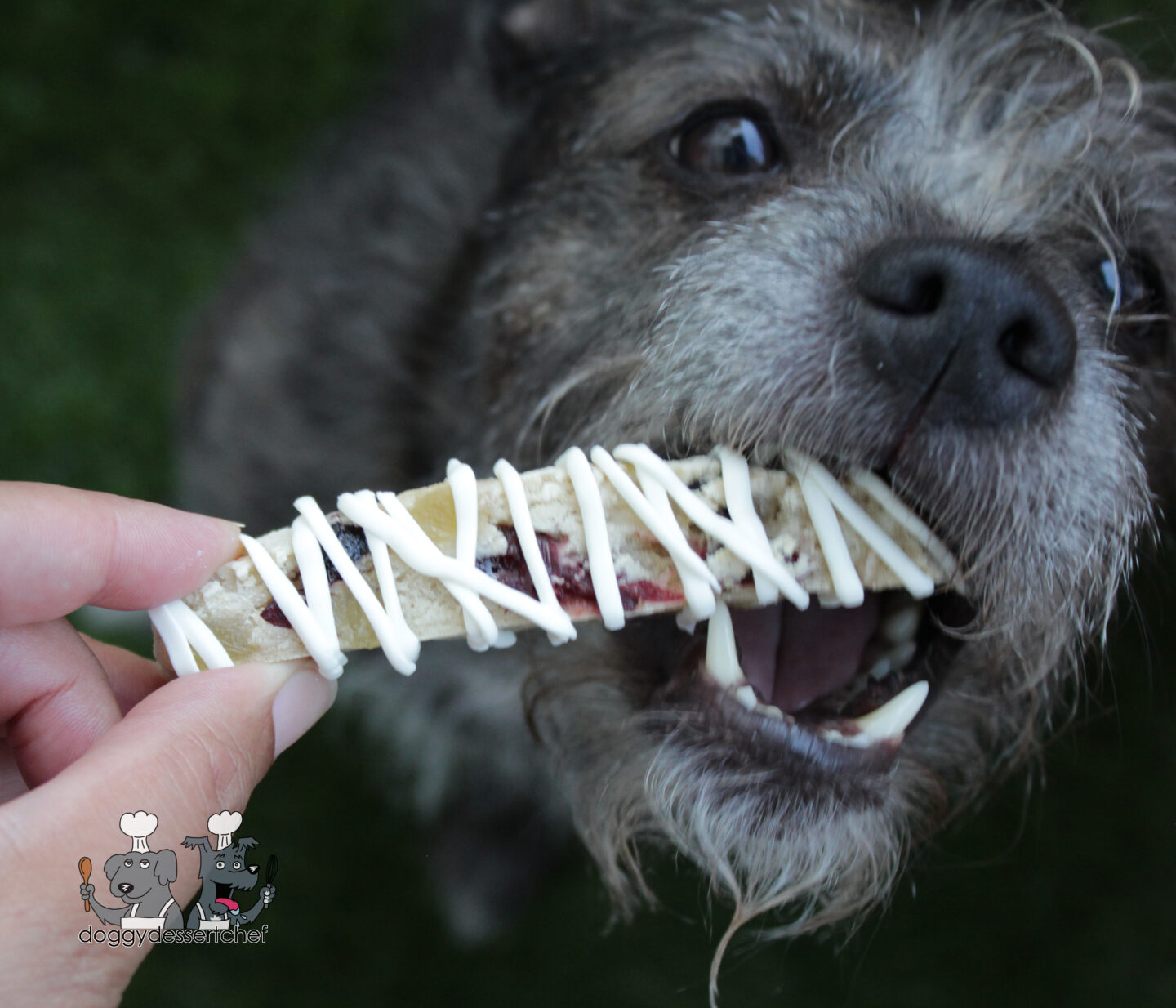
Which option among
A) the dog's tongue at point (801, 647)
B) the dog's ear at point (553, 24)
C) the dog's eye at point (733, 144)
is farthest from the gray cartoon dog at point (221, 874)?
Answer: the dog's ear at point (553, 24)

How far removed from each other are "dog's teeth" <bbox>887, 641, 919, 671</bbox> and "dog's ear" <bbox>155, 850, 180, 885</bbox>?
1318mm

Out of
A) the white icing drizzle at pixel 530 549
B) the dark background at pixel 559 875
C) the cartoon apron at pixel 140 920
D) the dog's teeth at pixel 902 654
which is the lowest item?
the dark background at pixel 559 875

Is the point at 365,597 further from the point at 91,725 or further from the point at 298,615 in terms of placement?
the point at 91,725

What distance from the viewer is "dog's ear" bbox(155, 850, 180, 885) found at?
1.25 metres

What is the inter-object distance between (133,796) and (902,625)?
1.38m

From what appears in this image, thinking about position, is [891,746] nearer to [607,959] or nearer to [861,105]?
[861,105]

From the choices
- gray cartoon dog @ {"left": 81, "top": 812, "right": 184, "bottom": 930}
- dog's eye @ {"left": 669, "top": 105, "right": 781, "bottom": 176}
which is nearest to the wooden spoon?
gray cartoon dog @ {"left": 81, "top": 812, "right": 184, "bottom": 930}

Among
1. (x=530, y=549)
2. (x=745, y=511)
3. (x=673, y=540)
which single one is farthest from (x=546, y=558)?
(x=745, y=511)

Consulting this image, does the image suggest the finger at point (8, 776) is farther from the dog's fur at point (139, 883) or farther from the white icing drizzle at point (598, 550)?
the white icing drizzle at point (598, 550)

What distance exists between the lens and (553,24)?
2578 millimetres

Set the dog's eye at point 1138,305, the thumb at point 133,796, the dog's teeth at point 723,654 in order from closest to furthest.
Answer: the thumb at point 133,796, the dog's teeth at point 723,654, the dog's eye at point 1138,305

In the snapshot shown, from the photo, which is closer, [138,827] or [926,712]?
[138,827]

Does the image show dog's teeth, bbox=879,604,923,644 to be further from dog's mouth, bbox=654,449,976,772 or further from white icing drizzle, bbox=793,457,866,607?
white icing drizzle, bbox=793,457,866,607

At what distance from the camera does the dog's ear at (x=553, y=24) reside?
2.53 m
